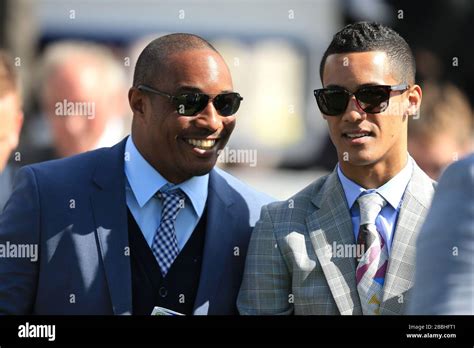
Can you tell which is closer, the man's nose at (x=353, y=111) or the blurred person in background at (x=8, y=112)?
the man's nose at (x=353, y=111)

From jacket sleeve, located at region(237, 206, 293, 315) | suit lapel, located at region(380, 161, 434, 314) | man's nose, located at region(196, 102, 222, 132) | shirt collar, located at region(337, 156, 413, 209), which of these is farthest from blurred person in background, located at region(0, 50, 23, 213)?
suit lapel, located at region(380, 161, 434, 314)

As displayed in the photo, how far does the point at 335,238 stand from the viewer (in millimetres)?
2955

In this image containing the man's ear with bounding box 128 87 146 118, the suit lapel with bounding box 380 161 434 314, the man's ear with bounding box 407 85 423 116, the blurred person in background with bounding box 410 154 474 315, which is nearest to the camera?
the blurred person in background with bounding box 410 154 474 315

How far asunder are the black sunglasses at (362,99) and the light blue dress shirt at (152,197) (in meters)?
0.56

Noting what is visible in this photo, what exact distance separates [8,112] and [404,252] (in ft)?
5.25

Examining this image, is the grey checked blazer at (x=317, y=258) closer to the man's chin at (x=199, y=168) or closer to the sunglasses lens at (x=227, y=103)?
the man's chin at (x=199, y=168)

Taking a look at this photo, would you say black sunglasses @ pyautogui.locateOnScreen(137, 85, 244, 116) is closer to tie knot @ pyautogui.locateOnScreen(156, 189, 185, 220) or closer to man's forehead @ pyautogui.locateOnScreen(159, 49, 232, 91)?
man's forehead @ pyautogui.locateOnScreen(159, 49, 232, 91)

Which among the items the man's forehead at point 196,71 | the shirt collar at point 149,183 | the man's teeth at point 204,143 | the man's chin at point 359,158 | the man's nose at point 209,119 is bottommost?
the shirt collar at point 149,183

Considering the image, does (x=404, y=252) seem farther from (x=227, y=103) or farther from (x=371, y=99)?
(x=227, y=103)

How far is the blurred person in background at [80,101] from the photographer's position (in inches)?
→ 127

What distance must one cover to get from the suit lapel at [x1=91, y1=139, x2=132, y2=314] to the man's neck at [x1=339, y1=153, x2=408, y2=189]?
83 centimetres

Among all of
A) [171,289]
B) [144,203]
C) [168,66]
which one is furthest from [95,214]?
[168,66]

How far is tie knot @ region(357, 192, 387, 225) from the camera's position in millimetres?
2934

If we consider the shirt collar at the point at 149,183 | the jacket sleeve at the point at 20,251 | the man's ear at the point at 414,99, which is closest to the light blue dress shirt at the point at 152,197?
the shirt collar at the point at 149,183
